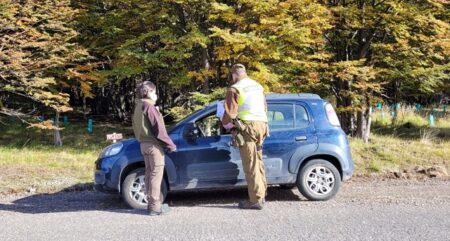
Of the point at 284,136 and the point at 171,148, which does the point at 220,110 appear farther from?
the point at 284,136

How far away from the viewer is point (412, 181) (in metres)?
→ 9.85

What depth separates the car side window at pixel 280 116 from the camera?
8.26 m

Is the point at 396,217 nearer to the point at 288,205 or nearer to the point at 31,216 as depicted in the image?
the point at 288,205

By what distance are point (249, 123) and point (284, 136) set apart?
1006 mm

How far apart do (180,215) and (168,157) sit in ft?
3.62

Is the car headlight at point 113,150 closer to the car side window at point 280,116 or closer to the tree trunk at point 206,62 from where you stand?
the car side window at point 280,116

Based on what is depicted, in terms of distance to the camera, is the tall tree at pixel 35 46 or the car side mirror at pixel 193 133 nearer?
the car side mirror at pixel 193 133

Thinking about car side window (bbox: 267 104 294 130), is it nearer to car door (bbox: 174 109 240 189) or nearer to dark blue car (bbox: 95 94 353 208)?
dark blue car (bbox: 95 94 353 208)

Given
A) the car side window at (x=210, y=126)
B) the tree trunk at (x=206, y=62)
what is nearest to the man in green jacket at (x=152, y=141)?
the car side window at (x=210, y=126)

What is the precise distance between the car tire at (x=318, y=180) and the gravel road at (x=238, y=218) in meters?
0.19

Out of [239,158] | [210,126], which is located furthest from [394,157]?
[239,158]

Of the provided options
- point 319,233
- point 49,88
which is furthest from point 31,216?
point 49,88

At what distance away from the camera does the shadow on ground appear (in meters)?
7.95

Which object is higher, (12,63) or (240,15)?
(240,15)
